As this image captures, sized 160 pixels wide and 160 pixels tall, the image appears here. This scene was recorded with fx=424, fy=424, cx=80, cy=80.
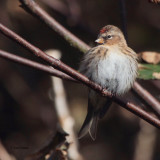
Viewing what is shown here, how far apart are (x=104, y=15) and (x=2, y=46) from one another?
4.68ft

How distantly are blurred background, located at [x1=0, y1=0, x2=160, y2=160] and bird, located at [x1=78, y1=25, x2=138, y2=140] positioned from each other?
1.64m

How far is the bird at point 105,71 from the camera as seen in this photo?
11.0ft

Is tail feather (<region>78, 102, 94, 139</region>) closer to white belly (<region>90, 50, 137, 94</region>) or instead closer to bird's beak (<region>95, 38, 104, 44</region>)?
white belly (<region>90, 50, 137, 94</region>)

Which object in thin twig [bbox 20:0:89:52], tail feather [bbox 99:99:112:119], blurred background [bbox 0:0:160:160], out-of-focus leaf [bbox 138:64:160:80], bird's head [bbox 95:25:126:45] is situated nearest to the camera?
out-of-focus leaf [bbox 138:64:160:80]

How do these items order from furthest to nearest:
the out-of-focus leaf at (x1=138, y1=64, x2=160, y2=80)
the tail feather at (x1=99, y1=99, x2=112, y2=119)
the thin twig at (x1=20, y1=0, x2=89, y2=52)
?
the tail feather at (x1=99, y1=99, x2=112, y2=119), the thin twig at (x1=20, y1=0, x2=89, y2=52), the out-of-focus leaf at (x1=138, y1=64, x2=160, y2=80)

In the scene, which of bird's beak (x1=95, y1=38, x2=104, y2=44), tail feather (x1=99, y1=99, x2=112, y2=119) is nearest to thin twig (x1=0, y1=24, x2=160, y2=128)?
tail feather (x1=99, y1=99, x2=112, y2=119)

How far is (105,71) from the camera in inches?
131

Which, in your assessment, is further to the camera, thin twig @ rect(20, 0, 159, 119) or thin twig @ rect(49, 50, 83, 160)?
thin twig @ rect(49, 50, 83, 160)

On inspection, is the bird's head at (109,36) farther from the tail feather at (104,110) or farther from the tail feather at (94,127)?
the tail feather at (94,127)

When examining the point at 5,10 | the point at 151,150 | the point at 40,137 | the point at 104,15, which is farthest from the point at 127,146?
the point at 5,10

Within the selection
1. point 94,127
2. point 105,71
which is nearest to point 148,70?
point 105,71

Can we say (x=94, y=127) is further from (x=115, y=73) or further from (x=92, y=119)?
(x=115, y=73)

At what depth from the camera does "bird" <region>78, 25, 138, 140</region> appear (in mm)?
3346

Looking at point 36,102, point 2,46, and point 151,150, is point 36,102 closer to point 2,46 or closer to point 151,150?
point 2,46
